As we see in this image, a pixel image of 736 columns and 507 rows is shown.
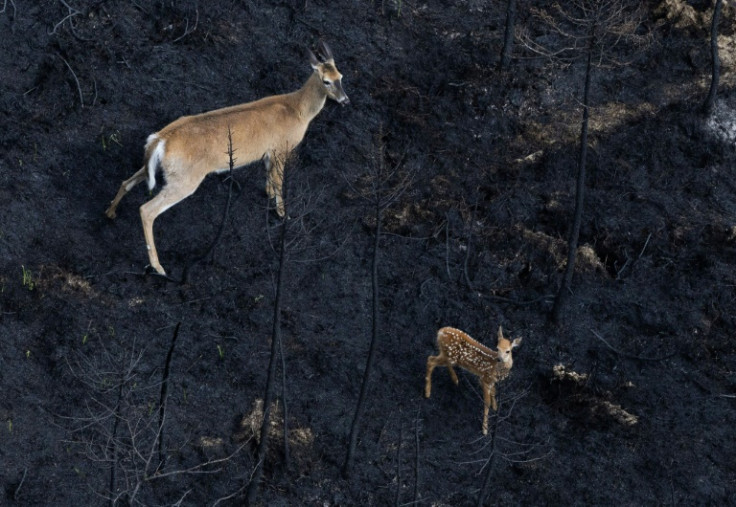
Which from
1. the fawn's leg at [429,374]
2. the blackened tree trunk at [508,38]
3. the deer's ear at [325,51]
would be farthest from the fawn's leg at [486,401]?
the blackened tree trunk at [508,38]

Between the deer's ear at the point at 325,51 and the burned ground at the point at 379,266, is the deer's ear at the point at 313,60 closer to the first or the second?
the deer's ear at the point at 325,51

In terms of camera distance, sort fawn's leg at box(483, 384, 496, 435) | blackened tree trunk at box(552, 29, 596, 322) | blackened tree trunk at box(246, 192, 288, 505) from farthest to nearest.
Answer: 1. blackened tree trunk at box(552, 29, 596, 322)
2. fawn's leg at box(483, 384, 496, 435)
3. blackened tree trunk at box(246, 192, 288, 505)

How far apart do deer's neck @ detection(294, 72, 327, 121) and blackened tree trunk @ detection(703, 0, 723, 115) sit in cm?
704

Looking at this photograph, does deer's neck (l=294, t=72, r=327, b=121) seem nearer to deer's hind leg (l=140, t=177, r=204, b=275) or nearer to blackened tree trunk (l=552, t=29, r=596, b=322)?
deer's hind leg (l=140, t=177, r=204, b=275)

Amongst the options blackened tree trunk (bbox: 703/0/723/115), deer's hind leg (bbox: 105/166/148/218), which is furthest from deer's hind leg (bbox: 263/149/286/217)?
blackened tree trunk (bbox: 703/0/723/115)

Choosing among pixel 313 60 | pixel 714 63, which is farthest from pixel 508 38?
pixel 313 60

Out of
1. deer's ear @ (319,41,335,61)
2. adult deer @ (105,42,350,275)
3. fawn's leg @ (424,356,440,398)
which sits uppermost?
deer's ear @ (319,41,335,61)

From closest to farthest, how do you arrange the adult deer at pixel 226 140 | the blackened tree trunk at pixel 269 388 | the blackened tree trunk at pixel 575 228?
1. the blackened tree trunk at pixel 269 388
2. the adult deer at pixel 226 140
3. the blackened tree trunk at pixel 575 228

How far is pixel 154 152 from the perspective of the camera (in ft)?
65.8

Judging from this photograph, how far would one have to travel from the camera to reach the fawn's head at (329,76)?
21.8m

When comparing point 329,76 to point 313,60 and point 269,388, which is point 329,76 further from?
point 269,388

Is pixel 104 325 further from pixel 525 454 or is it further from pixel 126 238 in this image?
pixel 525 454

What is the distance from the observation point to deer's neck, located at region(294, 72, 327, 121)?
863 inches

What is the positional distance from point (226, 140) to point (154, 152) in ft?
3.86
